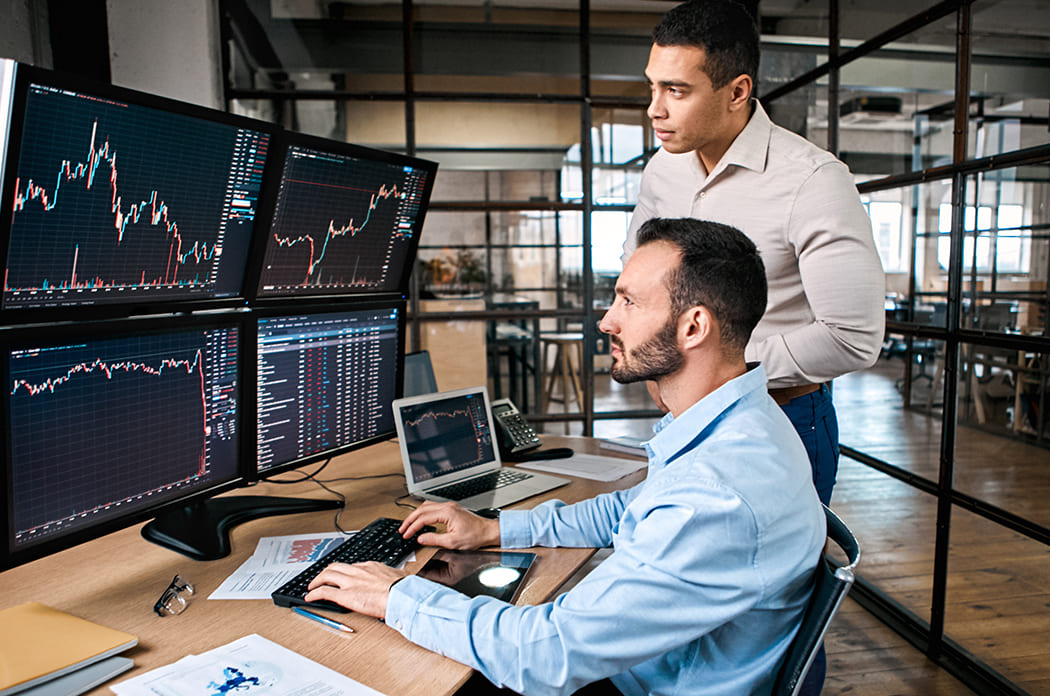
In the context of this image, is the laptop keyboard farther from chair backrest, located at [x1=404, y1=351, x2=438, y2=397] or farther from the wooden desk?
chair backrest, located at [x1=404, y1=351, x2=438, y2=397]

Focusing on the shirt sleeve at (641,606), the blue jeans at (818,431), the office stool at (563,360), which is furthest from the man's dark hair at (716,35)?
the office stool at (563,360)

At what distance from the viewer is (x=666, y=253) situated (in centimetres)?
111

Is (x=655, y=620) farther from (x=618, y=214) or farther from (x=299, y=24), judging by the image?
(x=299, y=24)

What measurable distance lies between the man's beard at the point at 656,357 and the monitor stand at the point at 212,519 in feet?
2.76

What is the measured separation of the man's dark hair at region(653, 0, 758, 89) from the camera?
63.7 inches

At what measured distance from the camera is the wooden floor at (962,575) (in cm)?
211

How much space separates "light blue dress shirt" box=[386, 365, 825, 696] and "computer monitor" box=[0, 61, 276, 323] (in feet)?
2.37

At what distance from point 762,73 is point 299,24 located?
6.71 feet

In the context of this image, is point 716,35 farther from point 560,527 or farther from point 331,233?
point 560,527

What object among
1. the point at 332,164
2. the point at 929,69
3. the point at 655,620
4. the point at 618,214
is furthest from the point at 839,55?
the point at 655,620

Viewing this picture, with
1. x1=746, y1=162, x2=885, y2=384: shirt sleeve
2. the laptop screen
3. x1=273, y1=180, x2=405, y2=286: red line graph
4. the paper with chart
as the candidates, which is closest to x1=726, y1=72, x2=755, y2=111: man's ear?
x1=746, y1=162, x2=885, y2=384: shirt sleeve

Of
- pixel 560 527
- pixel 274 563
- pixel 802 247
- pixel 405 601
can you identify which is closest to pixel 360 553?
pixel 274 563

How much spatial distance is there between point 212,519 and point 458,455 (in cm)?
60

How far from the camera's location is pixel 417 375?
233cm
